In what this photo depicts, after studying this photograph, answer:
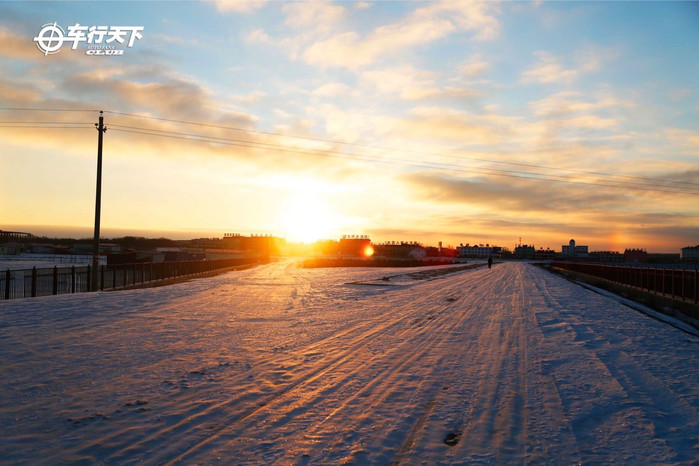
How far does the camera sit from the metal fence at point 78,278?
21.1 m

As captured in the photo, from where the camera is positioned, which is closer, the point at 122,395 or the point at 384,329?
the point at 122,395

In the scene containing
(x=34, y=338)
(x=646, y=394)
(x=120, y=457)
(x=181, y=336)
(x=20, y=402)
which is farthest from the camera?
(x=181, y=336)

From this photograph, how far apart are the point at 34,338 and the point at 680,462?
1199 centimetres

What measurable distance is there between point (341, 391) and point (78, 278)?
2227 cm

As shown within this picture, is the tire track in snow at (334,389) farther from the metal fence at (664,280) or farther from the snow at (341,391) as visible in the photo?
the metal fence at (664,280)

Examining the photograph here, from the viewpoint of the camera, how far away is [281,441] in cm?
519

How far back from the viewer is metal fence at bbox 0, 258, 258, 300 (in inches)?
832

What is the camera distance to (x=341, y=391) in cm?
713

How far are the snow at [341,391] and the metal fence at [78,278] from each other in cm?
753

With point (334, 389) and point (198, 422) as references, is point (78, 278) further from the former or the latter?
point (198, 422)

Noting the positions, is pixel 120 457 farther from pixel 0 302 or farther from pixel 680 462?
pixel 0 302

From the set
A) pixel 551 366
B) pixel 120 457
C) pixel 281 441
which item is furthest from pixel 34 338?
pixel 551 366

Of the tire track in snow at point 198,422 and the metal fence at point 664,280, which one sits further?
the metal fence at point 664,280

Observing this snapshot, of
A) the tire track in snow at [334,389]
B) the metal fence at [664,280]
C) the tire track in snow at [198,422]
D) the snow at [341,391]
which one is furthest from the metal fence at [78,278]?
the metal fence at [664,280]
